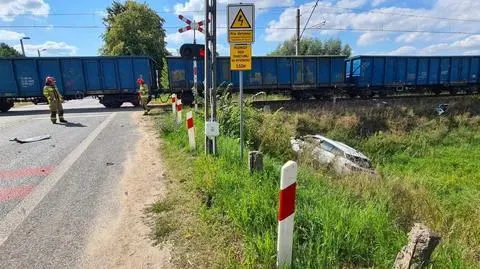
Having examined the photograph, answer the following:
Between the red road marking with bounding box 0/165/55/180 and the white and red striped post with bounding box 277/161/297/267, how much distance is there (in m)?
4.92

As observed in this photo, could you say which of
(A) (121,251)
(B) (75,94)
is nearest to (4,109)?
(B) (75,94)

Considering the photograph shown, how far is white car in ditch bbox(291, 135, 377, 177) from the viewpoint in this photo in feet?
31.0

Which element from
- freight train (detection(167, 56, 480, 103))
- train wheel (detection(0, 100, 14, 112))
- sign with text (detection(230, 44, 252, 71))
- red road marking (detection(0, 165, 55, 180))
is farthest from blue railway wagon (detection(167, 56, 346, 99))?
sign with text (detection(230, 44, 252, 71))

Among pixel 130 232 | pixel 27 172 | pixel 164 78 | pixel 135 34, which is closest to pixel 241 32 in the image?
pixel 130 232

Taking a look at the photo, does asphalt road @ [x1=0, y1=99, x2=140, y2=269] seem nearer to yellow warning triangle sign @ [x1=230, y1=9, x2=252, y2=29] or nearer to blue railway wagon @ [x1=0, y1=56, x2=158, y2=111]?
yellow warning triangle sign @ [x1=230, y1=9, x2=252, y2=29]

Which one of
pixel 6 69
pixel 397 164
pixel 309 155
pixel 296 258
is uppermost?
pixel 6 69

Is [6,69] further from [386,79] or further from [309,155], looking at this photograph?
[386,79]

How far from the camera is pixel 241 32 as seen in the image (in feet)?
16.9

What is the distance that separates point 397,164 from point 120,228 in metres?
12.2

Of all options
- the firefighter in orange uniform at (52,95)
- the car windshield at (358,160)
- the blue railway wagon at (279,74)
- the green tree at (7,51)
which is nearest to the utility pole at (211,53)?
the car windshield at (358,160)

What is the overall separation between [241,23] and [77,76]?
1774 cm

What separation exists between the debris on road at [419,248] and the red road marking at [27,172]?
18.8 feet

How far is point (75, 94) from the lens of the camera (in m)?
20.1

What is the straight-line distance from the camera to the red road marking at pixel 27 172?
5.92 metres
